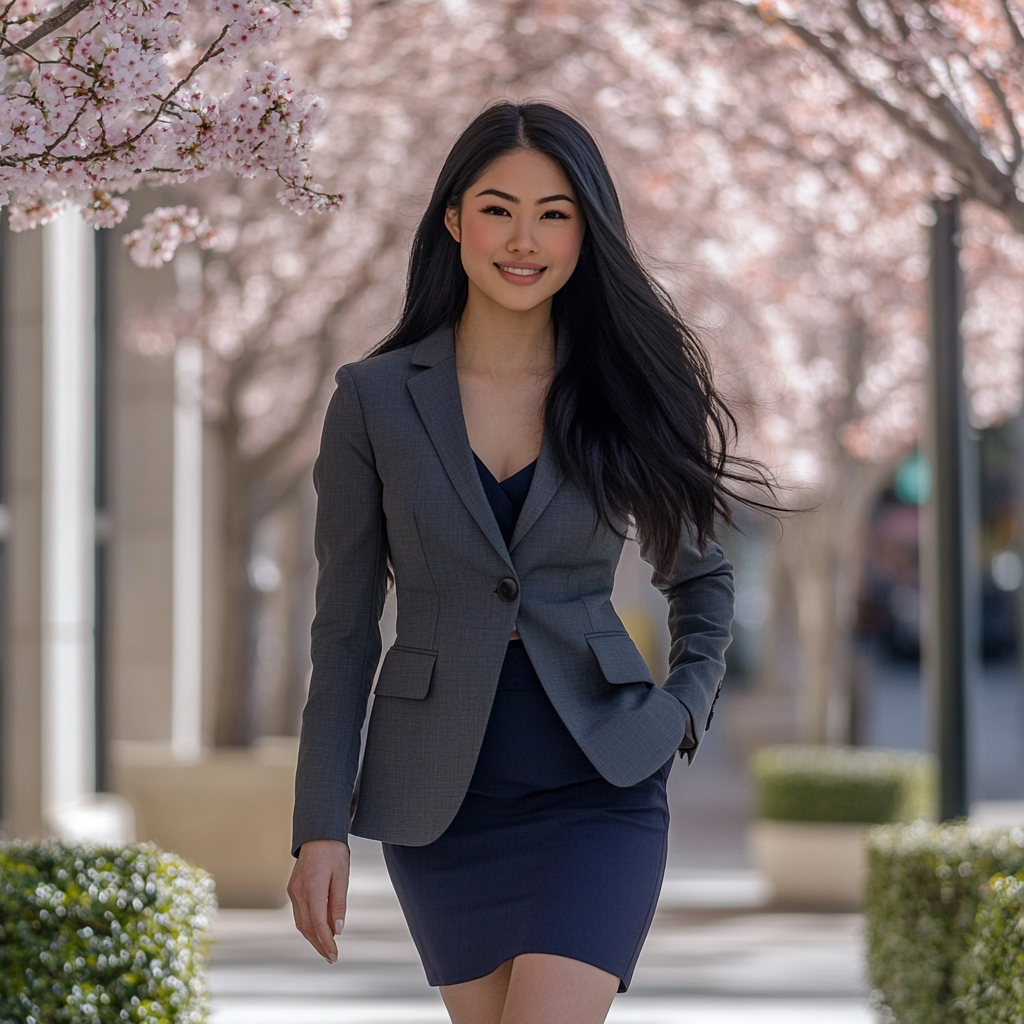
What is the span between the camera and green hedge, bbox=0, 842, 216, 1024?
400 cm

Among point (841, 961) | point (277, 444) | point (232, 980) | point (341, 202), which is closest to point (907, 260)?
point (277, 444)

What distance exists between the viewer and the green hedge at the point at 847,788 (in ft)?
37.6

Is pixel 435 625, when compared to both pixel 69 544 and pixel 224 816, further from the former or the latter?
pixel 224 816

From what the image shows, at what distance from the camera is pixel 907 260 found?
40.5 ft

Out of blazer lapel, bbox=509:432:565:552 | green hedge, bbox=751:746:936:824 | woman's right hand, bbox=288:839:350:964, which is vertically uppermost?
green hedge, bbox=751:746:936:824

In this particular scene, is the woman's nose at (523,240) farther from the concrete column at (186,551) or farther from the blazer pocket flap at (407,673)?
the concrete column at (186,551)

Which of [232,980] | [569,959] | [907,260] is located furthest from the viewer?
[907,260]

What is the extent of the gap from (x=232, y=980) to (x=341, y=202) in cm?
534

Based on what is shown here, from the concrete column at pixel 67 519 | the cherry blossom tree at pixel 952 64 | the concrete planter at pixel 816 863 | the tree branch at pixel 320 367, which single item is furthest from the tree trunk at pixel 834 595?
the cherry blossom tree at pixel 952 64

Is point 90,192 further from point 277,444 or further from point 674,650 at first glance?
point 277,444

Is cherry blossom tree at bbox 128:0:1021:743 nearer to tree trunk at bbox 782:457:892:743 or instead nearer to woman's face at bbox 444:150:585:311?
tree trunk at bbox 782:457:892:743

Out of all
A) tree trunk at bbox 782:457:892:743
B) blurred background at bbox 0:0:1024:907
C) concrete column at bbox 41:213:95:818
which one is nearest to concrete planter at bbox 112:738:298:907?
blurred background at bbox 0:0:1024:907

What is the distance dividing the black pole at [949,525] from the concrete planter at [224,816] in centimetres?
542

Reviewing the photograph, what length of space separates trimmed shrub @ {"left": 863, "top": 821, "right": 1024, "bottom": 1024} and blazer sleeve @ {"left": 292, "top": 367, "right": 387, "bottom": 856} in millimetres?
2938
